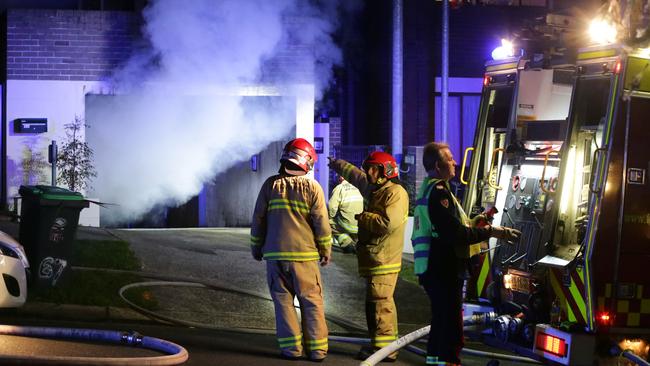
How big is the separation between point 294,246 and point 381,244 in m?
0.71

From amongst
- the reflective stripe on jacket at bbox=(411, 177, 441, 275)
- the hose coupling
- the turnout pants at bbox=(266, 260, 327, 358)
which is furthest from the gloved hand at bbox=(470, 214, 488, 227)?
the hose coupling

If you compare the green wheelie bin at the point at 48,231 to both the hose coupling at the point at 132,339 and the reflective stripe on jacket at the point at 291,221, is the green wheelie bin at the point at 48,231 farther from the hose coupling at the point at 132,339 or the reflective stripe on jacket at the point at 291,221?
the reflective stripe on jacket at the point at 291,221

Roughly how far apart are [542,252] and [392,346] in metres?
1.38

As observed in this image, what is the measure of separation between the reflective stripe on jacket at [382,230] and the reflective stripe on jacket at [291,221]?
0.31 metres

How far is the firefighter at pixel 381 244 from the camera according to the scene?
25.4 feet

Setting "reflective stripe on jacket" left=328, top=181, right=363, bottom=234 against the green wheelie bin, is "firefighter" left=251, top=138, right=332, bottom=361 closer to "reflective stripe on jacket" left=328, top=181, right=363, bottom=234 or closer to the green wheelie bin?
the green wheelie bin

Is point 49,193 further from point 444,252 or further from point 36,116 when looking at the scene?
point 36,116

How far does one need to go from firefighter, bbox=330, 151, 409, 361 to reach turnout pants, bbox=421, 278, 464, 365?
36.4 inches

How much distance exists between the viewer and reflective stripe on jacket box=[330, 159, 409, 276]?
7.70m

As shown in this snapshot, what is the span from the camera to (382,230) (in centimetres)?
769

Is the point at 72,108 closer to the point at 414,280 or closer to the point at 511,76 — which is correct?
the point at 414,280

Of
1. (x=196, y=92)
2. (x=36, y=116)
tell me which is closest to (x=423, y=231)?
(x=196, y=92)

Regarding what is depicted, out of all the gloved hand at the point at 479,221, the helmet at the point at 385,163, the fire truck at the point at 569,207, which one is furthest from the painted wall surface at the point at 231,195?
the gloved hand at the point at 479,221

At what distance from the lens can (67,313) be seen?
31.8ft
